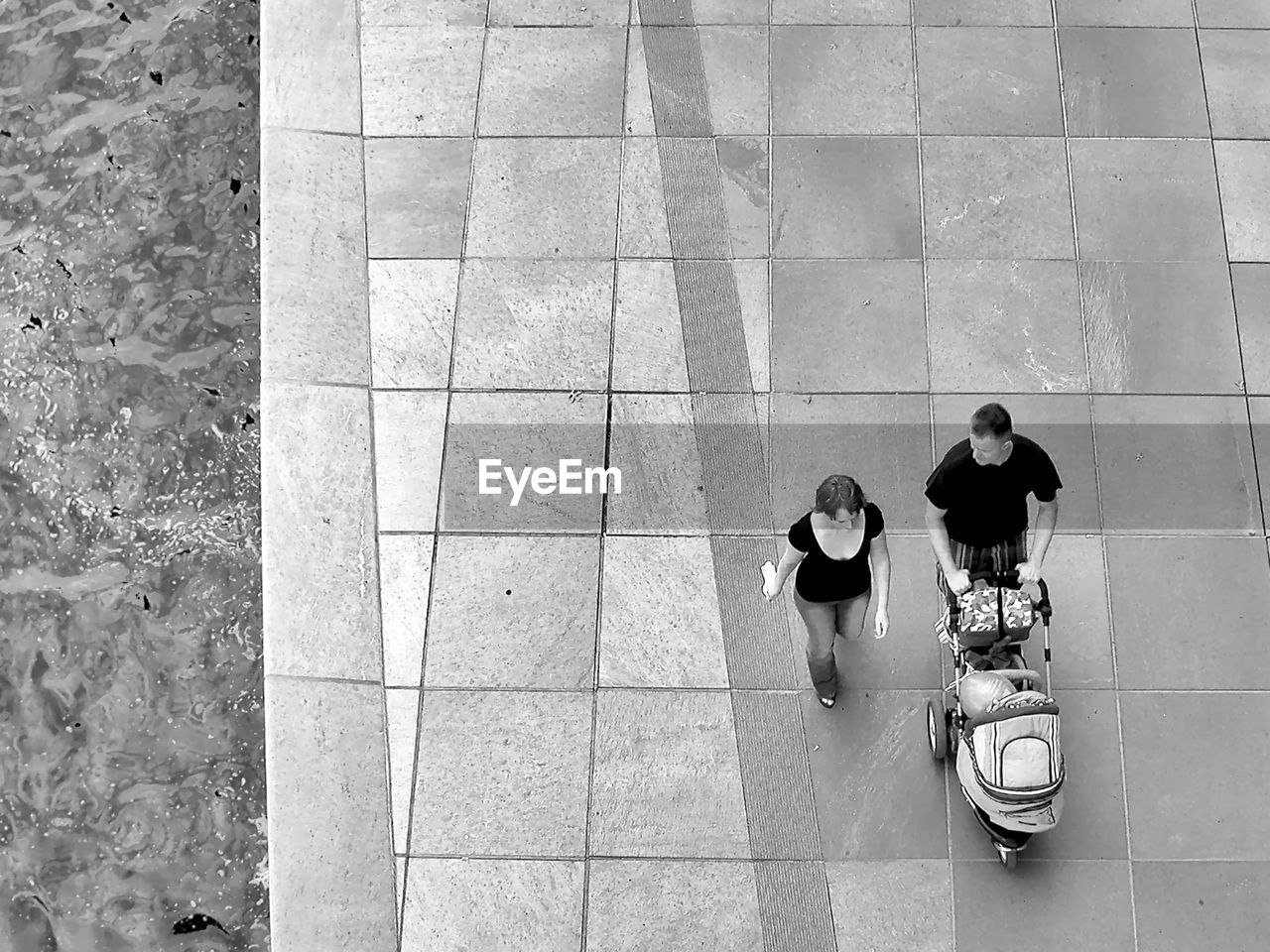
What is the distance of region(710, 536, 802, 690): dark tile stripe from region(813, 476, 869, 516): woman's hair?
1.55m

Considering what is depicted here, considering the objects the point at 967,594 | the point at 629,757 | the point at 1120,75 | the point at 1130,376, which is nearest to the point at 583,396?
the point at 629,757

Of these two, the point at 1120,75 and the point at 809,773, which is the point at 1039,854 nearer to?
the point at 809,773

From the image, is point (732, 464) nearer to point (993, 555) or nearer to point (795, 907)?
point (993, 555)

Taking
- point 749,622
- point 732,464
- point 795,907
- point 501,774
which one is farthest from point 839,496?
point 501,774

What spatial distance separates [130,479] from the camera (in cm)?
655

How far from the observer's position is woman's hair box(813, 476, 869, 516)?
4.65 m

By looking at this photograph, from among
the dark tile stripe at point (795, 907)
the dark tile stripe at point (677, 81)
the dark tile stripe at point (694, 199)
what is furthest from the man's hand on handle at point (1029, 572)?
the dark tile stripe at point (677, 81)

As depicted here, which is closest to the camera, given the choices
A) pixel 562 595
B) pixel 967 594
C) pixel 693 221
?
pixel 967 594

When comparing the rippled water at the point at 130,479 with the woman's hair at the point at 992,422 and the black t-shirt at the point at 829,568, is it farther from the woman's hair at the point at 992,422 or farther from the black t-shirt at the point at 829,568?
the woman's hair at the point at 992,422

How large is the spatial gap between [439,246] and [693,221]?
1.46 metres

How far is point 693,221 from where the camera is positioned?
6770 millimetres

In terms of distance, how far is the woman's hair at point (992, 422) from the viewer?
15.3 feet

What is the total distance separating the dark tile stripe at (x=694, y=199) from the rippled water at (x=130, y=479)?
8.10 ft
